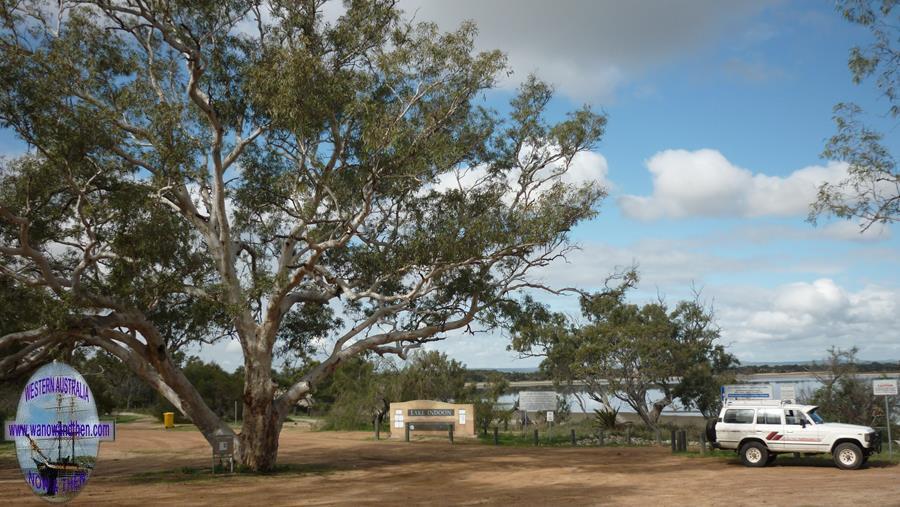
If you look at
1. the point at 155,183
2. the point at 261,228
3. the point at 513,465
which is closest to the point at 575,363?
the point at 513,465

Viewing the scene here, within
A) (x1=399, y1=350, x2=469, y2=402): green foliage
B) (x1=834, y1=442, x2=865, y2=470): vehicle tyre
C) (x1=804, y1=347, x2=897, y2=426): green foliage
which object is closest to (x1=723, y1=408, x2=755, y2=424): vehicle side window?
(x1=834, y1=442, x2=865, y2=470): vehicle tyre

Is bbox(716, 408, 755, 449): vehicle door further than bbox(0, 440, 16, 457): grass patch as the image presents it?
No

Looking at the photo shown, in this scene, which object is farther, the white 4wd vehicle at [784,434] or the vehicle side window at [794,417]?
the vehicle side window at [794,417]

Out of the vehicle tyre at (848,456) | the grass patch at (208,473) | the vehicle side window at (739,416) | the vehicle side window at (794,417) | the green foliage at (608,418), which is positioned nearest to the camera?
the grass patch at (208,473)

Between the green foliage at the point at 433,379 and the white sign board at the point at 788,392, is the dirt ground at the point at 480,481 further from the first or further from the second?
the green foliage at the point at 433,379

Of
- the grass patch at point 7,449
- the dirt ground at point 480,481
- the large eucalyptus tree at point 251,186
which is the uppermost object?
the large eucalyptus tree at point 251,186

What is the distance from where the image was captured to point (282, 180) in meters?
20.8

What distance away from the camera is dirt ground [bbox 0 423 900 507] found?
15.3 m

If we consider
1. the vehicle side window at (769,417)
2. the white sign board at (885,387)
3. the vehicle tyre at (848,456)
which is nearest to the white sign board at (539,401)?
the vehicle side window at (769,417)

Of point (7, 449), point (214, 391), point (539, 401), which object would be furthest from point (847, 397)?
point (214, 391)

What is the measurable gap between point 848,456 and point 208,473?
17.2 metres

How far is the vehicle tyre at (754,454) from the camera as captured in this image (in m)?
20.8

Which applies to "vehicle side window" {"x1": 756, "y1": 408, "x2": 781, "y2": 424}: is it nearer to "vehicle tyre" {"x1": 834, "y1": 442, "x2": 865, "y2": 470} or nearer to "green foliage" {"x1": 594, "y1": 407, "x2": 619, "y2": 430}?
"vehicle tyre" {"x1": 834, "y1": 442, "x2": 865, "y2": 470}

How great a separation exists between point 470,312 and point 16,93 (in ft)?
43.2
